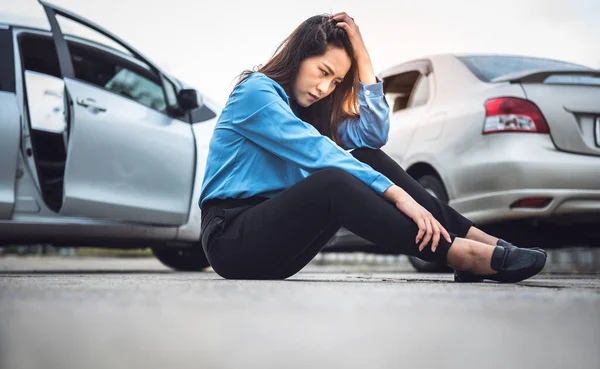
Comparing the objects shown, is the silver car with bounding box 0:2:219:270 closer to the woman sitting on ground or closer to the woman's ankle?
the woman sitting on ground

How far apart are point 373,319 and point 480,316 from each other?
24cm

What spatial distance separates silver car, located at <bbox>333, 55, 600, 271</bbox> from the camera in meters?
4.29

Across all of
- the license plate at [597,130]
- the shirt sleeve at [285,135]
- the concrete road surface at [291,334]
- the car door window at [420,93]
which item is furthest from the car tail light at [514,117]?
the concrete road surface at [291,334]

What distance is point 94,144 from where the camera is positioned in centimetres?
454

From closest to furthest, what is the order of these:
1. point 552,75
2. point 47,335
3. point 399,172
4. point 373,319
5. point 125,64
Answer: point 47,335 < point 373,319 < point 399,172 < point 552,75 < point 125,64

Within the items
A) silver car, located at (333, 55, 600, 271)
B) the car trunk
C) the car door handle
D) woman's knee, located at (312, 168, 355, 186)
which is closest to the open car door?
the car door handle

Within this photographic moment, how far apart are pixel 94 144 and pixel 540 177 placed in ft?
8.70

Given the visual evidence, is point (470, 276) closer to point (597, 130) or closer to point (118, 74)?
point (597, 130)

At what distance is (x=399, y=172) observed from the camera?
3.00 metres

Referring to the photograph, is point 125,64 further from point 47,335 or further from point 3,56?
point 47,335

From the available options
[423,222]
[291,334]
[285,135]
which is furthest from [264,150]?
[291,334]

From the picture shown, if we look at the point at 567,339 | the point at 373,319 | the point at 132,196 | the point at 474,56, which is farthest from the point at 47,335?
the point at 474,56

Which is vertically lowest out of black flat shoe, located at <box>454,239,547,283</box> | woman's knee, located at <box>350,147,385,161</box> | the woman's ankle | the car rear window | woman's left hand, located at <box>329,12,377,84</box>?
black flat shoe, located at <box>454,239,547,283</box>

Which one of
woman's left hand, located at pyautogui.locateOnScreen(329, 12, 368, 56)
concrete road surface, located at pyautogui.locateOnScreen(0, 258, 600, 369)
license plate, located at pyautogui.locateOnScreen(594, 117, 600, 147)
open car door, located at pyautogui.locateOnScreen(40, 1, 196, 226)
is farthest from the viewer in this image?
open car door, located at pyautogui.locateOnScreen(40, 1, 196, 226)
